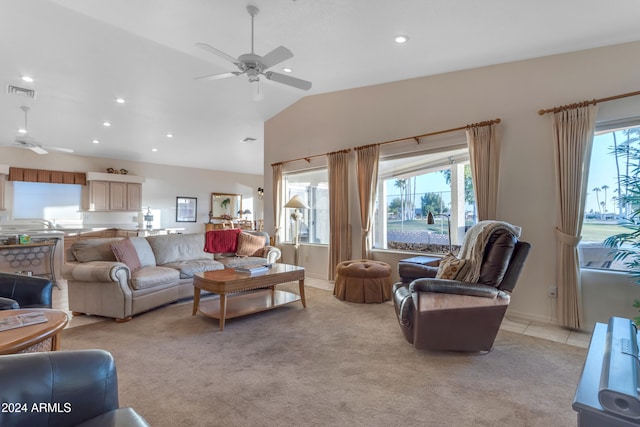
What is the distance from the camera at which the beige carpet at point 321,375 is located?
6.22 ft

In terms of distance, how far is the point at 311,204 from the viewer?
6.47 m

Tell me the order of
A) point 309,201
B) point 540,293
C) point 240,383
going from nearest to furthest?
point 240,383
point 540,293
point 309,201

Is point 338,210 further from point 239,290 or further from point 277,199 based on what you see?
point 239,290

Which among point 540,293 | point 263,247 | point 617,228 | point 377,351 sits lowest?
point 377,351

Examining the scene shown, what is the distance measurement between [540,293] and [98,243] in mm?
5293

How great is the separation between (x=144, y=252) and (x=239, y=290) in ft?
6.06

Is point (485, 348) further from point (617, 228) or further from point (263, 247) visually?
point (263, 247)

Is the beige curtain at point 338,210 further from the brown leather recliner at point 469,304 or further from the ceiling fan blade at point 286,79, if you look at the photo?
the brown leather recliner at point 469,304

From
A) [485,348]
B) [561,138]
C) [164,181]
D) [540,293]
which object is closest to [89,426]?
[485,348]

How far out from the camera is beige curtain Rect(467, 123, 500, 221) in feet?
12.6

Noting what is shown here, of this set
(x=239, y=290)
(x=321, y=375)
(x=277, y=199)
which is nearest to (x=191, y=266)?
(x=239, y=290)

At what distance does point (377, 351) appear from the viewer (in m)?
2.80

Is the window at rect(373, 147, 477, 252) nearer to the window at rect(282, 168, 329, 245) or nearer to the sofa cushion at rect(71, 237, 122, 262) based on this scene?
the window at rect(282, 168, 329, 245)

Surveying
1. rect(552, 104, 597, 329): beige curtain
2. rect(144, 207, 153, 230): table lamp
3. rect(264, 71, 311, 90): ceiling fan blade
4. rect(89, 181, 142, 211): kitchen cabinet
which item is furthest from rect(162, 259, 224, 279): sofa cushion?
rect(144, 207, 153, 230): table lamp
